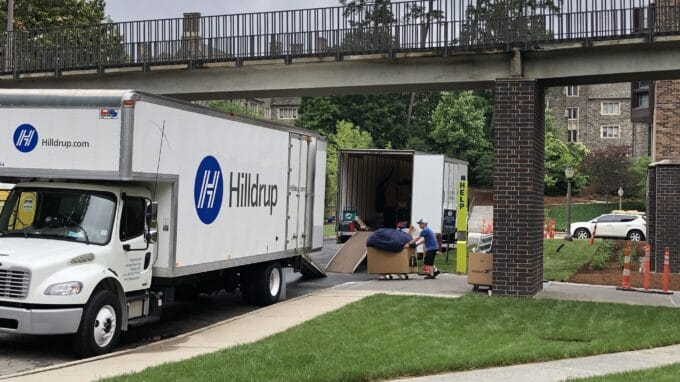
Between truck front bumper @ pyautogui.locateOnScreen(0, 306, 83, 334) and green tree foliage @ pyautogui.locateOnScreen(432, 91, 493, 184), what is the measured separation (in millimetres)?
65321

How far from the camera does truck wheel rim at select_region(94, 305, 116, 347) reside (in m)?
9.63

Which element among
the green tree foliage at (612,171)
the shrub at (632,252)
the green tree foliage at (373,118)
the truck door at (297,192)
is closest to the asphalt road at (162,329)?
the truck door at (297,192)

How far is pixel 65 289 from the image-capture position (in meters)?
9.24

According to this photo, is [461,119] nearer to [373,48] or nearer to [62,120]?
[373,48]

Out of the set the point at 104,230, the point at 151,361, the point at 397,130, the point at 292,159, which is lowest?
the point at 151,361

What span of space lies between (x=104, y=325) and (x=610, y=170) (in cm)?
6292

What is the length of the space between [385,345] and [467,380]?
1.85 m

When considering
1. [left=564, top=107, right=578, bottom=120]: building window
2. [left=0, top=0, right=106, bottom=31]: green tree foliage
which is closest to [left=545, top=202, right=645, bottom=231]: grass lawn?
[left=564, top=107, right=578, bottom=120]: building window

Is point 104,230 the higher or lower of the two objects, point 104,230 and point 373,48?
the lower

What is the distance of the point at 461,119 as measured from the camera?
7381 centimetres

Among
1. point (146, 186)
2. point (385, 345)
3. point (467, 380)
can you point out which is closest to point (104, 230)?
point (146, 186)

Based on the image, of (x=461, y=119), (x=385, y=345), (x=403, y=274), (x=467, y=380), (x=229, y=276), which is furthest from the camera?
(x=461, y=119)

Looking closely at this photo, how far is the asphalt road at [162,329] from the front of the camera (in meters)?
9.45

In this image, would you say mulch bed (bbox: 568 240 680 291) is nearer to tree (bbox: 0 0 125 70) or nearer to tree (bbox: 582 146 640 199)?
tree (bbox: 0 0 125 70)
